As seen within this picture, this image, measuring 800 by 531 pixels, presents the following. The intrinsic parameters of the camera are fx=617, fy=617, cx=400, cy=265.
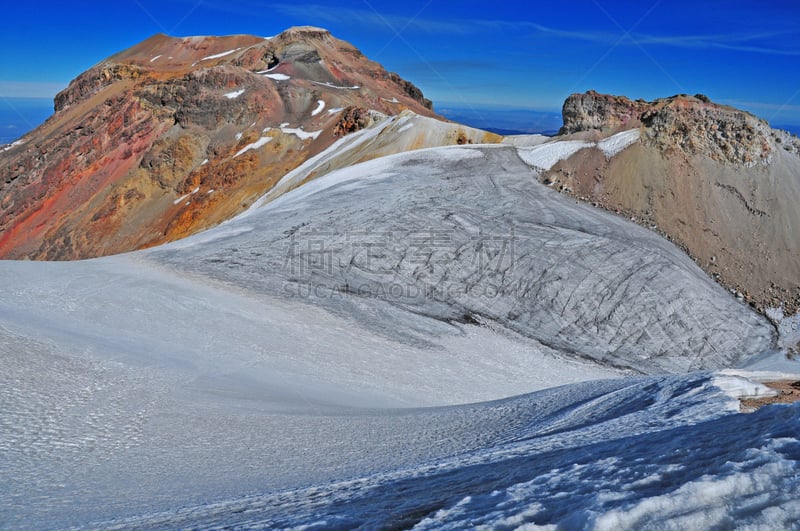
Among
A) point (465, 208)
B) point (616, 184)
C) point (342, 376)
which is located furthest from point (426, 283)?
point (616, 184)

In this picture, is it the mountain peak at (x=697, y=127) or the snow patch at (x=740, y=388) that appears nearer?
the snow patch at (x=740, y=388)

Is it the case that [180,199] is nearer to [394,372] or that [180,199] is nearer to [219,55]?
[394,372]

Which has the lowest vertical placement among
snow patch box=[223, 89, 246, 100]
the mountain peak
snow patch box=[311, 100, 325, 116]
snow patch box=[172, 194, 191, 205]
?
snow patch box=[172, 194, 191, 205]

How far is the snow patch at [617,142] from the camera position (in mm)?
32250

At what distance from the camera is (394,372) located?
17.6 meters

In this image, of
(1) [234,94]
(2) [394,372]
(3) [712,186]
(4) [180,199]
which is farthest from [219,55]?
(2) [394,372]

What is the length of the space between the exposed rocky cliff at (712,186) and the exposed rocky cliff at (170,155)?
2451cm

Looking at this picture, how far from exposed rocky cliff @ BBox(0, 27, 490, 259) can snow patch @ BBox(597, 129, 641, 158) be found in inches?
908

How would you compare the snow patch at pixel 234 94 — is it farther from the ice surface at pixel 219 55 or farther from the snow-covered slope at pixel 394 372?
the ice surface at pixel 219 55

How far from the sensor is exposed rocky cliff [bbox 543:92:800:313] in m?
27.7

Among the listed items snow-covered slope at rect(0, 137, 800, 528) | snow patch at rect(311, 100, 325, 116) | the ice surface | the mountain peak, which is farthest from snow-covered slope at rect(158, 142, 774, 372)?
the ice surface

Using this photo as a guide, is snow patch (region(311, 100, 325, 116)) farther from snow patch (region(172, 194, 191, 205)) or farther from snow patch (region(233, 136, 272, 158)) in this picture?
snow patch (region(172, 194, 191, 205))

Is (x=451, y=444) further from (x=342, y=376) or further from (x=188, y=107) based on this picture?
(x=188, y=107)

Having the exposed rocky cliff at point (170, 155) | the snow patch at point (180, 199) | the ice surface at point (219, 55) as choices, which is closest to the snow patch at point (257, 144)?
the exposed rocky cliff at point (170, 155)
